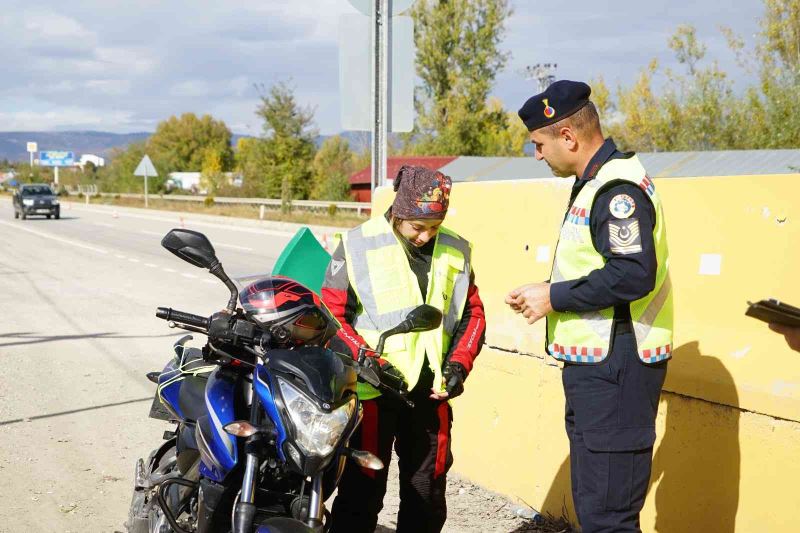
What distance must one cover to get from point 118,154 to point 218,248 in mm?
65265

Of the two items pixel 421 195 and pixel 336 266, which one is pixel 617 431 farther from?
pixel 336 266

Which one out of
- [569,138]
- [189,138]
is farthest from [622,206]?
[189,138]

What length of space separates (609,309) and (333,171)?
45.9 metres

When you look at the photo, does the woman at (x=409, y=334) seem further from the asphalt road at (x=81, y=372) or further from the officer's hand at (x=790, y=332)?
the asphalt road at (x=81, y=372)

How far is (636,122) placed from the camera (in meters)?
41.4

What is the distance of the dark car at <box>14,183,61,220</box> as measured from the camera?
3822 centimetres

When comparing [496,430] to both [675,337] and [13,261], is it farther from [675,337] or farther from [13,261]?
[13,261]

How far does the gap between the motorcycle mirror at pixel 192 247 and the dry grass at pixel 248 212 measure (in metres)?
28.9

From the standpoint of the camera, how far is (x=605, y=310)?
293 cm

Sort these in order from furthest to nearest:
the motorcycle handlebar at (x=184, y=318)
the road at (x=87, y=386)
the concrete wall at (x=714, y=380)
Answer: the road at (x=87, y=386)
the concrete wall at (x=714, y=380)
the motorcycle handlebar at (x=184, y=318)

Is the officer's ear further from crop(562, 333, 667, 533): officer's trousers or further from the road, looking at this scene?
the road

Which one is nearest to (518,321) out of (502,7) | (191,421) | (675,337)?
(675,337)

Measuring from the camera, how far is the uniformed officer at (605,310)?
9.31 ft

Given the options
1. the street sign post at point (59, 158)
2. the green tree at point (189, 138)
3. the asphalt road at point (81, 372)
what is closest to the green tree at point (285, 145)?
the asphalt road at point (81, 372)
